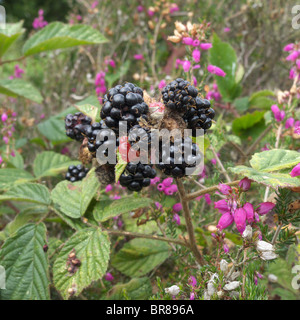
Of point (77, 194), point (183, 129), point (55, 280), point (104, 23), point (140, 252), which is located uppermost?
point (104, 23)

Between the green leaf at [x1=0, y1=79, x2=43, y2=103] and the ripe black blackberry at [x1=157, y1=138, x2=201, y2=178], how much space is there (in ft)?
3.03

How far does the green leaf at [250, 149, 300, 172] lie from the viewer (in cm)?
59

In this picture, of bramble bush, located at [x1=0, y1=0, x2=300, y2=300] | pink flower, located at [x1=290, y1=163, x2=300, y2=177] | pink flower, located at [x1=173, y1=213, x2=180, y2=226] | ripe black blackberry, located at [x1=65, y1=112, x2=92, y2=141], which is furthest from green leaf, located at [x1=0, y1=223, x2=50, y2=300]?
pink flower, located at [x1=290, y1=163, x2=300, y2=177]

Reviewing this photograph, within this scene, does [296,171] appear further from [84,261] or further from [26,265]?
[26,265]

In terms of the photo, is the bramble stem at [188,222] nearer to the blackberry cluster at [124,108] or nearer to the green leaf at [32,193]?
the blackberry cluster at [124,108]

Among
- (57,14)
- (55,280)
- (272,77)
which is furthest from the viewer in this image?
(57,14)

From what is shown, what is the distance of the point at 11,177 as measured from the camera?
1046mm

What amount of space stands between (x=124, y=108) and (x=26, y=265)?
17.9 inches

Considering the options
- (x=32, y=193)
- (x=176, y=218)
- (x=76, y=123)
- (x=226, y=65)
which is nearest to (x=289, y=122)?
(x=226, y=65)

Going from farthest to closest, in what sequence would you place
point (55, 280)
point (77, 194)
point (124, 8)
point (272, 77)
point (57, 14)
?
point (57, 14), point (124, 8), point (272, 77), point (77, 194), point (55, 280)

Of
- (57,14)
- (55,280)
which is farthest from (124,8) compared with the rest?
(57,14)

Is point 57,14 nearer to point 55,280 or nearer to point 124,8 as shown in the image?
point 124,8
